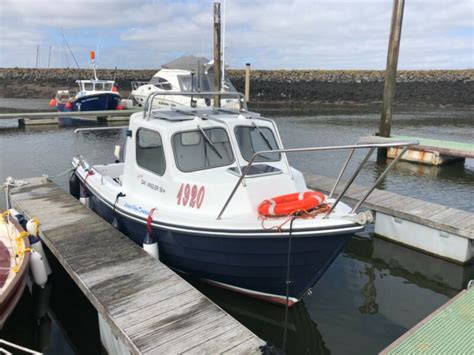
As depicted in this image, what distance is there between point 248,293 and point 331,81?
153 ft

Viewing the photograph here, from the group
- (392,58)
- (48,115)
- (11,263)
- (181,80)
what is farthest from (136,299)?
(48,115)

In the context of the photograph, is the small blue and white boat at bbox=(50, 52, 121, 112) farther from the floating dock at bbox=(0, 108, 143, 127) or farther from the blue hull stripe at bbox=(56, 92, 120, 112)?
the floating dock at bbox=(0, 108, 143, 127)

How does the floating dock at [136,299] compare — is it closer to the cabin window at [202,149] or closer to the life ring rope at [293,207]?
the life ring rope at [293,207]

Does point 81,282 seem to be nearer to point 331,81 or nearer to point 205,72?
point 205,72

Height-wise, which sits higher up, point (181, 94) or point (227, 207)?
point (181, 94)

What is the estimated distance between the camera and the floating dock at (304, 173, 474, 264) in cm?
700

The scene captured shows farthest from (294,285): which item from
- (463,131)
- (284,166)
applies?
(463,131)

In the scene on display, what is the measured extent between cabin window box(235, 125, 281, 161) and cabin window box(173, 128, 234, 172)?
24cm

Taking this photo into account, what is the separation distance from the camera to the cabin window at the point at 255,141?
6047 millimetres

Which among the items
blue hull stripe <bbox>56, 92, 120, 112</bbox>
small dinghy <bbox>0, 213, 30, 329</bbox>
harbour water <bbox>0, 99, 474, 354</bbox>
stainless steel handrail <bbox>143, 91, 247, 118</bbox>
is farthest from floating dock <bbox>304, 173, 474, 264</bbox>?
blue hull stripe <bbox>56, 92, 120, 112</bbox>

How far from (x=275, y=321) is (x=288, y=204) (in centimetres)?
173

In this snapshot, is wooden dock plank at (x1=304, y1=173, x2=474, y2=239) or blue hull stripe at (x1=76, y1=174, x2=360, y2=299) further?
wooden dock plank at (x1=304, y1=173, x2=474, y2=239)

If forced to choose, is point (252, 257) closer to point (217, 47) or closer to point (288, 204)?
Result: point (288, 204)

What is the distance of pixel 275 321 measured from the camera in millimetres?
5445
